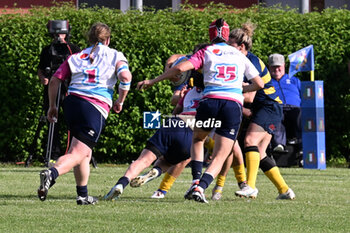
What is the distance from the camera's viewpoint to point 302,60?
15344 mm

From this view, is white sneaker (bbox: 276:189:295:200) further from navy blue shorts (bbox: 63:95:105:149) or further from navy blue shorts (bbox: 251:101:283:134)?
navy blue shorts (bbox: 63:95:105:149)

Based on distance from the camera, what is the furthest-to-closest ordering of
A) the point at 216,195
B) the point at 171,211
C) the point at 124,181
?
the point at 216,195 → the point at 124,181 → the point at 171,211

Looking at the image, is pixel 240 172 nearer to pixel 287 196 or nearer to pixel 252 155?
pixel 252 155

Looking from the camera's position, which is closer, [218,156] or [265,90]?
[218,156]

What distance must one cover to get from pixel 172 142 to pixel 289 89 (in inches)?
265

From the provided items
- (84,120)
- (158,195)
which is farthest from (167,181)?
(84,120)

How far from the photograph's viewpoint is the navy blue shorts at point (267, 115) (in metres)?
9.78

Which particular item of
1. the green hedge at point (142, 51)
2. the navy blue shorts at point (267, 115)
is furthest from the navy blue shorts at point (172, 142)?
the green hedge at point (142, 51)

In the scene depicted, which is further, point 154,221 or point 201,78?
point 201,78

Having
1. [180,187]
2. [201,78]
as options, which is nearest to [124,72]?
[201,78]

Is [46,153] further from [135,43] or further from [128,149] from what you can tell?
[135,43]

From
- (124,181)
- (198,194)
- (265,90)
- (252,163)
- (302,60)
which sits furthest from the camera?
(302,60)

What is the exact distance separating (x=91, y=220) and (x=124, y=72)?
6.04 feet

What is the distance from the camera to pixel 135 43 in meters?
15.8
